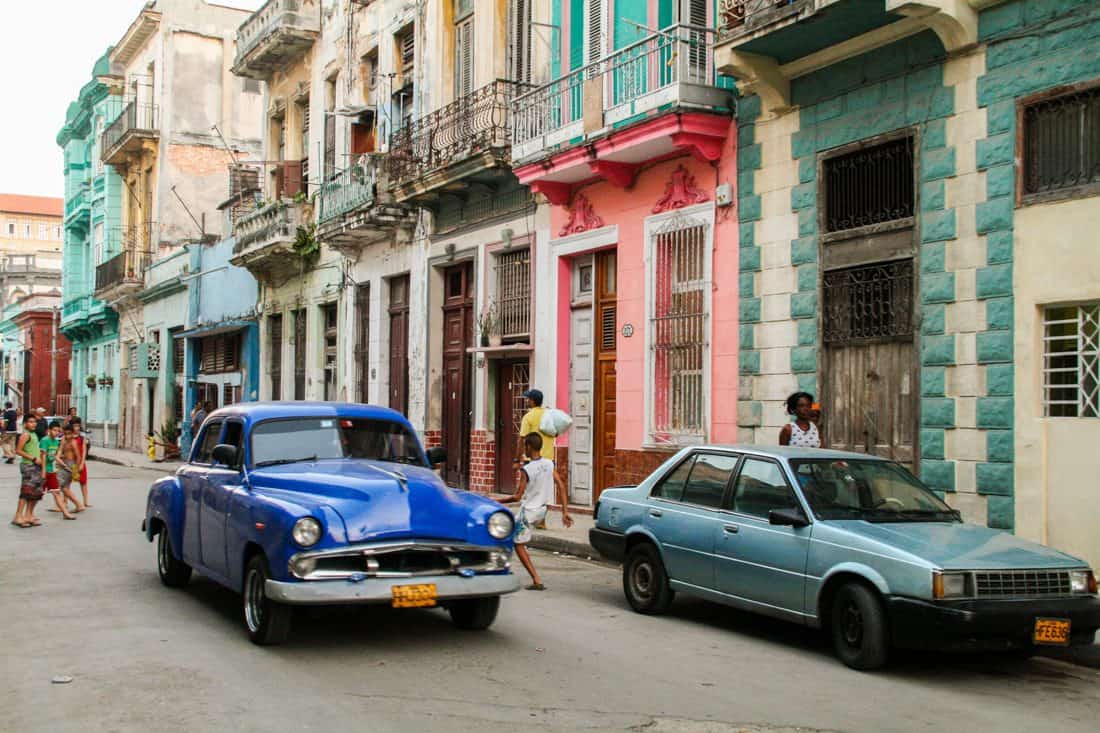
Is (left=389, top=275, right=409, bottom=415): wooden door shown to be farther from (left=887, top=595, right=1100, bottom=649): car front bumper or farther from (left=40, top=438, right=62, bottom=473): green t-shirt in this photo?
(left=887, top=595, right=1100, bottom=649): car front bumper

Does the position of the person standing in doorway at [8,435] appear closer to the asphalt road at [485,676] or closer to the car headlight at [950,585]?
the asphalt road at [485,676]

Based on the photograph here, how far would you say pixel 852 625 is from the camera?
25.6 ft

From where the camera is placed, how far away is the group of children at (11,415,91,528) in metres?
16.5

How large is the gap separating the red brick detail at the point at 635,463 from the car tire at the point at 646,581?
19.9ft

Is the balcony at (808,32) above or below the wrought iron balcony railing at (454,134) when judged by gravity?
below

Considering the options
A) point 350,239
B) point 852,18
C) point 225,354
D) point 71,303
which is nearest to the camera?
point 852,18

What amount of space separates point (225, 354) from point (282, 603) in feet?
95.8

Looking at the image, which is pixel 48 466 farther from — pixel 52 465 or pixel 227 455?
pixel 227 455

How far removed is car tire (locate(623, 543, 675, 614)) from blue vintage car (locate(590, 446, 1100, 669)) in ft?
0.04

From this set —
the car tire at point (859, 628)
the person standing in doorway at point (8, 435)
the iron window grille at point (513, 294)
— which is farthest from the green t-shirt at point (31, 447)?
the person standing in doorway at point (8, 435)

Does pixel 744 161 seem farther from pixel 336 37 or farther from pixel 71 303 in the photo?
pixel 71 303

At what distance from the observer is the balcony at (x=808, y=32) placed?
464 inches

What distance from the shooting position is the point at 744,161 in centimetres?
1502

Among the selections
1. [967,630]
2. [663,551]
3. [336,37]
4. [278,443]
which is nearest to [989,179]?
[663,551]
